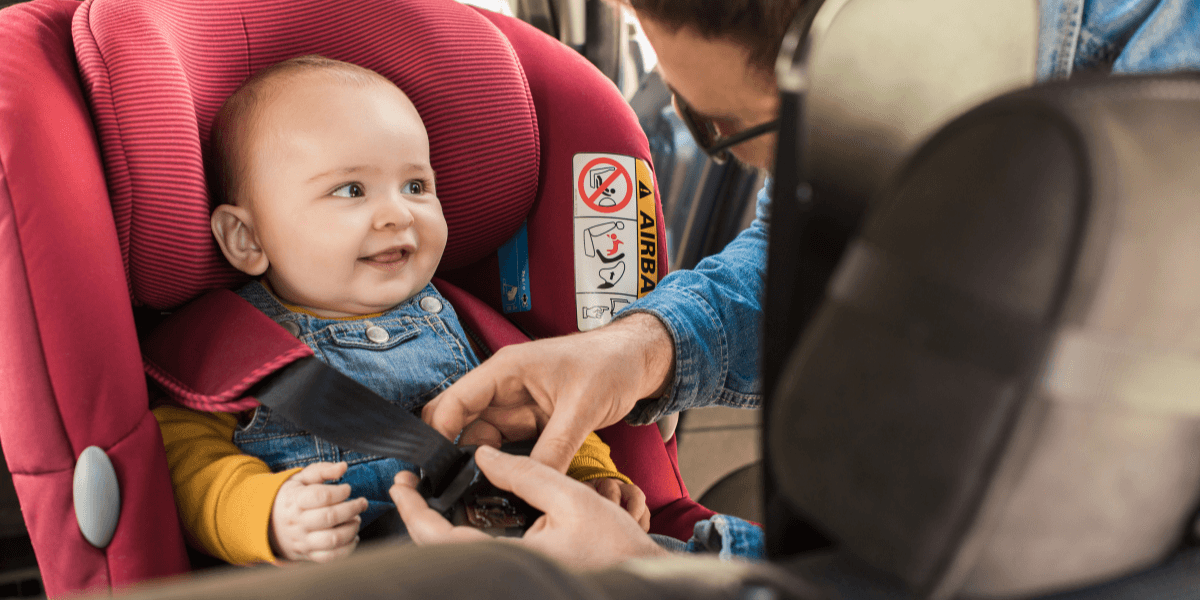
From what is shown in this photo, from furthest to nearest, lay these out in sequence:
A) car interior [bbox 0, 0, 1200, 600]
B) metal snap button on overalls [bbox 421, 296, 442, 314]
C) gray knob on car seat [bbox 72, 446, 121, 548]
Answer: metal snap button on overalls [bbox 421, 296, 442, 314] → gray knob on car seat [bbox 72, 446, 121, 548] → car interior [bbox 0, 0, 1200, 600]

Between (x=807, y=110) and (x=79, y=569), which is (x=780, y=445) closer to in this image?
(x=807, y=110)

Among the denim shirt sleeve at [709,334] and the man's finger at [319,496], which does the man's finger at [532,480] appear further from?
the denim shirt sleeve at [709,334]

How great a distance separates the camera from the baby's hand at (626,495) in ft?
2.99

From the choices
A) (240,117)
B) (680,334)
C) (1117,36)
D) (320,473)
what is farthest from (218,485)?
(1117,36)

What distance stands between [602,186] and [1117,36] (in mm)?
683

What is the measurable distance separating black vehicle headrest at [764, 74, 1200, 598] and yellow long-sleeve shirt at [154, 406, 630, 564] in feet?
2.18

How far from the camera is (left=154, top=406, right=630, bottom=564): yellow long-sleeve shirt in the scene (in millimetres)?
795

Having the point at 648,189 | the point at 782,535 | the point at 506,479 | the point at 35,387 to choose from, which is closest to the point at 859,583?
the point at 782,535

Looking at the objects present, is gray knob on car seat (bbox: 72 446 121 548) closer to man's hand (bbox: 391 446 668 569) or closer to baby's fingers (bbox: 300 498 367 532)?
baby's fingers (bbox: 300 498 367 532)

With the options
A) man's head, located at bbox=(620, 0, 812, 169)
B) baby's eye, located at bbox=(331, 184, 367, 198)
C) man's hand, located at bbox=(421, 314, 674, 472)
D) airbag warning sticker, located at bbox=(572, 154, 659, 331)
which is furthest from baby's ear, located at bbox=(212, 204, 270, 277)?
man's head, located at bbox=(620, 0, 812, 169)

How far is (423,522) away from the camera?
708mm

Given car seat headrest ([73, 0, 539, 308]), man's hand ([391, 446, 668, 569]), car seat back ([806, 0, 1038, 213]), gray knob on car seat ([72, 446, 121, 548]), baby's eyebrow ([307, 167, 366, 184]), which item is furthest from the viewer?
baby's eyebrow ([307, 167, 366, 184])

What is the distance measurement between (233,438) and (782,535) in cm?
75

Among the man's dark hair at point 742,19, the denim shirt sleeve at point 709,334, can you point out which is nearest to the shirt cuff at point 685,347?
the denim shirt sleeve at point 709,334
